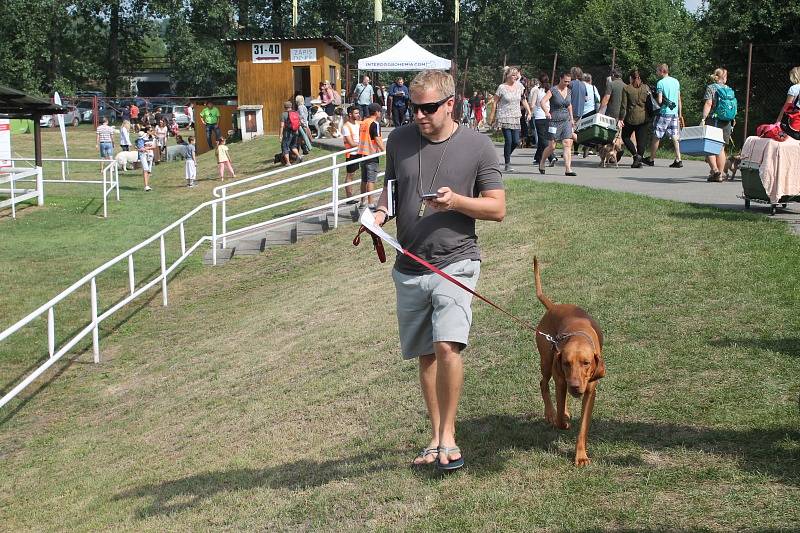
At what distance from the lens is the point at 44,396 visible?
9.51m

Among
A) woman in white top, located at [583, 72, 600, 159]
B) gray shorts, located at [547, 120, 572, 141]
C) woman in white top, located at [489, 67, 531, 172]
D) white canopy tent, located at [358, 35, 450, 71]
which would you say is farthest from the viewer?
white canopy tent, located at [358, 35, 450, 71]

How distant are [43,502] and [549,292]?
462 cm

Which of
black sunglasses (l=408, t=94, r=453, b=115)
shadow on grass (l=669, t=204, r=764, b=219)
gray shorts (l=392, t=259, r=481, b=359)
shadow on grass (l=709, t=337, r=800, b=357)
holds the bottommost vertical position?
shadow on grass (l=709, t=337, r=800, b=357)

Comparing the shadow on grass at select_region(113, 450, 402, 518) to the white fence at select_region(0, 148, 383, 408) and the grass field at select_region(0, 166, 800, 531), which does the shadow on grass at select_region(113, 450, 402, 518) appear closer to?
the grass field at select_region(0, 166, 800, 531)

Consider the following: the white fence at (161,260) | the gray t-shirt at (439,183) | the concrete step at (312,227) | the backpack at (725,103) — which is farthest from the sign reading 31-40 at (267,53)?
the gray t-shirt at (439,183)

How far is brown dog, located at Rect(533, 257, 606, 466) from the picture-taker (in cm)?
465

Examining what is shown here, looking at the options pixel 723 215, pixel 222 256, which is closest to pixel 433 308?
pixel 723 215

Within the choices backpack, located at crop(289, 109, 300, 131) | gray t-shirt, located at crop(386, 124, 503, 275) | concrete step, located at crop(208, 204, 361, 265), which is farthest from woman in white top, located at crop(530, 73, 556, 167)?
gray t-shirt, located at crop(386, 124, 503, 275)

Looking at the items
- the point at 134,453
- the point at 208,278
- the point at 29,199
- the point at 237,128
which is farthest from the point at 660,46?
the point at 134,453

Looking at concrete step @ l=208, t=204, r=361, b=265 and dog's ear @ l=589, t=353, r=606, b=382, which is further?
concrete step @ l=208, t=204, r=361, b=265

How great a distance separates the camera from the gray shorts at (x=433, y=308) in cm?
470

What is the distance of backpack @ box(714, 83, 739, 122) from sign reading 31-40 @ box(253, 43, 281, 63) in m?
21.4

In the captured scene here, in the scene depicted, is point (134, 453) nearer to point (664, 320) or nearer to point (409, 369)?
point (409, 369)

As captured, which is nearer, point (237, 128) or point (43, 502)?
point (43, 502)
